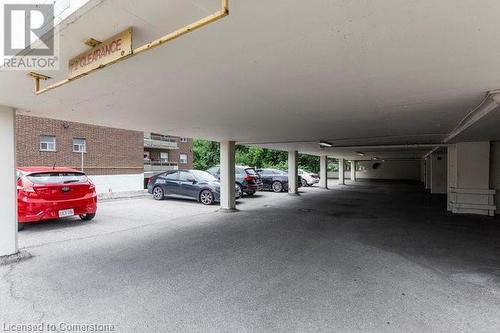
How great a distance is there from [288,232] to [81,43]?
5.73 meters

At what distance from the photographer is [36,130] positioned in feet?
46.4

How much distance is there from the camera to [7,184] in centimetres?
487

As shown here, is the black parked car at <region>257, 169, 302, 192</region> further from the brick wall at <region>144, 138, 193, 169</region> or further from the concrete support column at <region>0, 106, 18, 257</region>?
the concrete support column at <region>0, 106, 18, 257</region>

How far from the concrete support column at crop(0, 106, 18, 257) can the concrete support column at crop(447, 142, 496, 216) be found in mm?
12677

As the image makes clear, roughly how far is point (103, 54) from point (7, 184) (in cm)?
398

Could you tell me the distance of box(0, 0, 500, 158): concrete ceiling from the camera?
207 cm

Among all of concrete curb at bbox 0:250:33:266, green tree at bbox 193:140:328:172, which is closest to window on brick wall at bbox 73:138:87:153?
concrete curb at bbox 0:250:33:266

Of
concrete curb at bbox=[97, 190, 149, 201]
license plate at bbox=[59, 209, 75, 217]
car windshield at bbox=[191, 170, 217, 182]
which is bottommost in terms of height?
concrete curb at bbox=[97, 190, 149, 201]

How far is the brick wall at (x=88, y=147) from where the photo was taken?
45.0ft

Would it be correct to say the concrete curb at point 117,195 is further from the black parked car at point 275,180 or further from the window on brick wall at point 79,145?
the black parked car at point 275,180

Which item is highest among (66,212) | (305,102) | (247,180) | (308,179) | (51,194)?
(305,102)

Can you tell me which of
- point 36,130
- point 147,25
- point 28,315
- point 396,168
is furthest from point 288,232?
point 396,168

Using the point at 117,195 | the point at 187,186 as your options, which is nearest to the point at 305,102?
the point at 187,186

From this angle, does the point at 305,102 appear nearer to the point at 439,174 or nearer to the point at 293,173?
the point at 293,173
